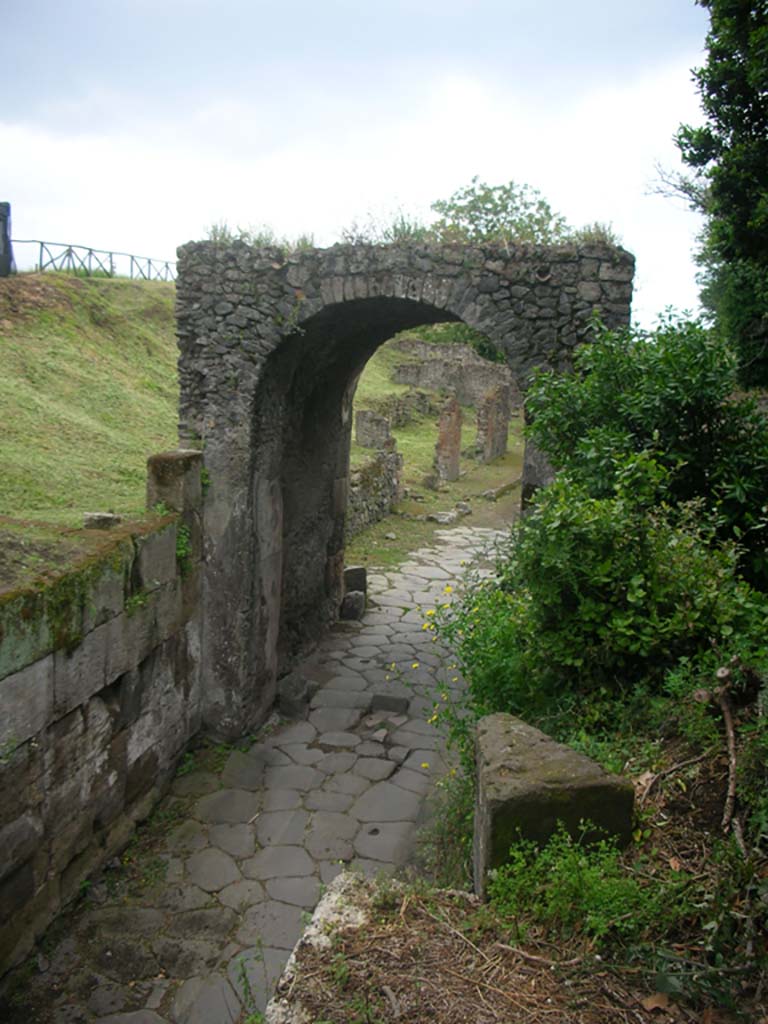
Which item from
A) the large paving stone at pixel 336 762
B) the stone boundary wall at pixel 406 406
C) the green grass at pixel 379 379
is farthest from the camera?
the stone boundary wall at pixel 406 406

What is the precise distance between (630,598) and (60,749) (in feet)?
11.4

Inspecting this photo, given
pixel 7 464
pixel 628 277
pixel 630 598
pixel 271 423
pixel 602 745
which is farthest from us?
pixel 7 464

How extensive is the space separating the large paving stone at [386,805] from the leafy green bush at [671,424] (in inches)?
115

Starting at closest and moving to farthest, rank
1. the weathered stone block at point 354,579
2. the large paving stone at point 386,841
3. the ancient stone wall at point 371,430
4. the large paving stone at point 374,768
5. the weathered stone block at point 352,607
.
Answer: the large paving stone at point 386,841 < the large paving stone at point 374,768 < the weathered stone block at point 352,607 < the weathered stone block at point 354,579 < the ancient stone wall at point 371,430

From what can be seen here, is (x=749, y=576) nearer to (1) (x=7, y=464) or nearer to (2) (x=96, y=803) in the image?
(2) (x=96, y=803)

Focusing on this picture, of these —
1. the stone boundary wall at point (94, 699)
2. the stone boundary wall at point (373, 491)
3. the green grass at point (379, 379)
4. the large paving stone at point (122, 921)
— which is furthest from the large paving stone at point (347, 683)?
the green grass at point (379, 379)

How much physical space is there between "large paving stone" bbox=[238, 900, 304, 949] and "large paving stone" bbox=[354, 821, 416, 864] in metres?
0.70

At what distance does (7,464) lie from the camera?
7594 millimetres

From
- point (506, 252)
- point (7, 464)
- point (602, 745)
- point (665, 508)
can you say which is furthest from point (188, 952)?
point (506, 252)

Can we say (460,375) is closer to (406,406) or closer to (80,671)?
(406,406)

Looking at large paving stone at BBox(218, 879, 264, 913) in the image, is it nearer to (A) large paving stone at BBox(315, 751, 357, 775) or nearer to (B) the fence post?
(A) large paving stone at BBox(315, 751, 357, 775)

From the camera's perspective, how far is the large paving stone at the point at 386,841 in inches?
211

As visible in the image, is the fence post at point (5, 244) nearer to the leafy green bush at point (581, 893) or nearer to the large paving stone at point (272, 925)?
the large paving stone at point (272, 925)

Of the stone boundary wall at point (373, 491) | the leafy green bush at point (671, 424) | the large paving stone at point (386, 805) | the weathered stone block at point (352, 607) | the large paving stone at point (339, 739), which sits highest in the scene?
the leafy green bush at point (671, 424)
